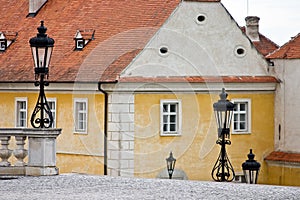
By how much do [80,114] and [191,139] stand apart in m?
4.03

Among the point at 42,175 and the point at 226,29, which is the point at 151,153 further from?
the point at 42,175

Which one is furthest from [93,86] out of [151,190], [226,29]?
[151,190]

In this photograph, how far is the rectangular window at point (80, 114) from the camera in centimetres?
4700

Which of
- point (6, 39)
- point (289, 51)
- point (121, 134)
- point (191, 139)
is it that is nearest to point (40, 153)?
point (121, 134)

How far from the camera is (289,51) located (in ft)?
160

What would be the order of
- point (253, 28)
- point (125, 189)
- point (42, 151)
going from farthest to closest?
point (253, 28), point (42, 151), point (125, 189)

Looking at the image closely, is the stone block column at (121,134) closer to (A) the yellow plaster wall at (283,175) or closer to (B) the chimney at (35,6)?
(A) the yellow plaster wall at (283,175)

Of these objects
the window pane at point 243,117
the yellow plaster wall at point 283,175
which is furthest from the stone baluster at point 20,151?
the window pane at point 243,117

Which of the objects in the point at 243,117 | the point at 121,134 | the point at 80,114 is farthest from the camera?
the point at 243,117

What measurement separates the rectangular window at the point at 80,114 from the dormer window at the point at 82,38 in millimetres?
2678

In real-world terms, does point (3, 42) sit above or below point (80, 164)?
above

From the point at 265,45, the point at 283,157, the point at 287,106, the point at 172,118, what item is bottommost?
the point at 283,157

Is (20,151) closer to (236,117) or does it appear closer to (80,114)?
(80,114)

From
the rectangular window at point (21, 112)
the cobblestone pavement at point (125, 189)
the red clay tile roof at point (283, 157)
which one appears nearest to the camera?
the cobblestone pavement at point (125, 189)
